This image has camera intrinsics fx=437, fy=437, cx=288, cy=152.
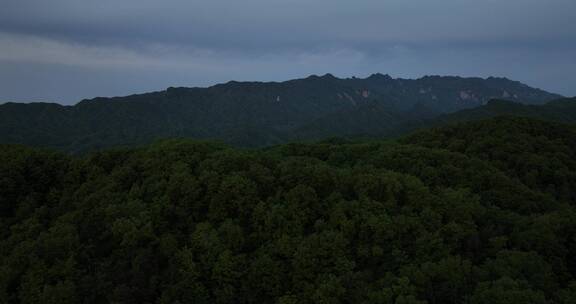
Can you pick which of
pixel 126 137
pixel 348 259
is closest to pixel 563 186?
pixel 348 259

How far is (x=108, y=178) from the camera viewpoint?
99.9 ft

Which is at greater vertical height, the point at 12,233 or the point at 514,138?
the point at 514,138

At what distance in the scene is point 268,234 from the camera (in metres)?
23.5

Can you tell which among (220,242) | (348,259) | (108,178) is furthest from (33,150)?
(348,259)

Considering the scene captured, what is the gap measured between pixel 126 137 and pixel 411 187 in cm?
17185

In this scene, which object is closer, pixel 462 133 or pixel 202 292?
pixel 202 292

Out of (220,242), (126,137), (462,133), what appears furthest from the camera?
(126,137)

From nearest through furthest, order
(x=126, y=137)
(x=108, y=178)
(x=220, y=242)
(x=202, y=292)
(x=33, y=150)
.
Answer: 1. (x=202, y=292)
2. (x=220, y=242)
3. (x=108, y=178)
4. (x=33, y=150)
5. (x=126, y=137)

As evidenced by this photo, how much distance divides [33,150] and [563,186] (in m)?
41.8

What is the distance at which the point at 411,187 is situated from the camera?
26422 millimetres

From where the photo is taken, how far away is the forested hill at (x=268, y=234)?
65.8 ft

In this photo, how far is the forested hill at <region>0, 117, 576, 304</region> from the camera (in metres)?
20.0

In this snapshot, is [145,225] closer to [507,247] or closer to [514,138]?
[507,247]

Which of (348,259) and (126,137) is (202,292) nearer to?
(348,259)
